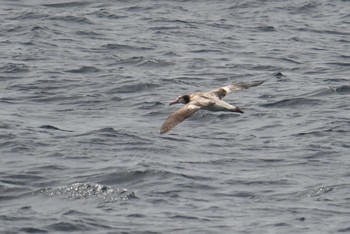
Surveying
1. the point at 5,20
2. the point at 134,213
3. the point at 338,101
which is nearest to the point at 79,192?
the point at 134,213

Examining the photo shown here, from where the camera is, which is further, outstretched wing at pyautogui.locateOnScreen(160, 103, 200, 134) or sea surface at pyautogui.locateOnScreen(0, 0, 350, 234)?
sea surface at pyautogui.locateOnScreen(0, 0, 350, 234)

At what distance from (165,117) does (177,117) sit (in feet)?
32.4

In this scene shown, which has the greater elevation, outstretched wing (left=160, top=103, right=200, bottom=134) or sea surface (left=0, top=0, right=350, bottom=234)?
outstretched wing (left=160, top=103, right=200, bottom=134)

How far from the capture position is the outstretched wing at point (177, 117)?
23594mm

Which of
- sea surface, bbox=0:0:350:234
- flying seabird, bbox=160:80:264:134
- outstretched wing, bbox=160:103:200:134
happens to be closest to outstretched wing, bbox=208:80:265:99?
flying seabird, bbox=160:80:264:134

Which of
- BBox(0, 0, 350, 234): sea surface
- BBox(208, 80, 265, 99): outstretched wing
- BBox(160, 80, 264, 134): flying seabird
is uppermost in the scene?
BBox(160, 80, 264, 134): flying seabird

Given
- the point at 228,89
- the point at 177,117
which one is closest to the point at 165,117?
the point at 228,89

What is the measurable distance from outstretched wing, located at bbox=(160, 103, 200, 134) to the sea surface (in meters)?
2.49

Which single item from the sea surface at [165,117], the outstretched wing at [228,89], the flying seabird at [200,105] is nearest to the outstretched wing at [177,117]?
the flying seabird at [200,105]

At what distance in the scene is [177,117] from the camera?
24.2 metres

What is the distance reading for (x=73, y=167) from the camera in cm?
2986

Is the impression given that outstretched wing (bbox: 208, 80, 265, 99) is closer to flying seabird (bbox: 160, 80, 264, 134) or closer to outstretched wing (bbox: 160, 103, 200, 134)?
flying seabird (bbox: 160, 80, 264, 134)

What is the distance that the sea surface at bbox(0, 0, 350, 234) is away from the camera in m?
27.0

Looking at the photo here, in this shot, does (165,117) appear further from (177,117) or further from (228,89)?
(177,117)
